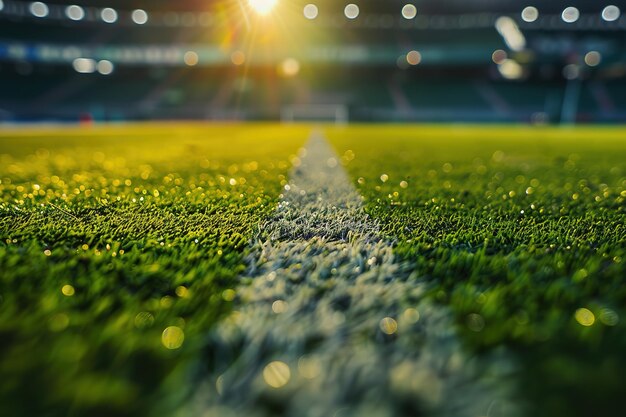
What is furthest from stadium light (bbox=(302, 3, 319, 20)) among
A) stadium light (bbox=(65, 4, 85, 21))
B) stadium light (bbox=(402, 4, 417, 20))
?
stadium light (bbox=(65, 4, 85, 21))

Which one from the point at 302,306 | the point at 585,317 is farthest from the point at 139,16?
the point at 585,317

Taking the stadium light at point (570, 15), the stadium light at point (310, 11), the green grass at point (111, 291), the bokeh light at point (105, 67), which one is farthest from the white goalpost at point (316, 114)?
the green grass at point (111, 291)

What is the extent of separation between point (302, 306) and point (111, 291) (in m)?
0.40

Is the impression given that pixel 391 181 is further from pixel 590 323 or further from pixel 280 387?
pixel 280 387


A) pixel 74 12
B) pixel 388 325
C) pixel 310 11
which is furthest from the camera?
pixel 310 11

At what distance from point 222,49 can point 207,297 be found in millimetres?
26587

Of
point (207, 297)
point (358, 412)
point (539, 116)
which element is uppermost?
point (539, 116)

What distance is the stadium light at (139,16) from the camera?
82.6 ft

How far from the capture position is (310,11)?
25.2m

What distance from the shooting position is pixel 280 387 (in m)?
0.52

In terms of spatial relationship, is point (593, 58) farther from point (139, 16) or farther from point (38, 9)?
point (38, 9)

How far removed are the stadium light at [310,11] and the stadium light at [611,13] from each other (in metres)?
17.2

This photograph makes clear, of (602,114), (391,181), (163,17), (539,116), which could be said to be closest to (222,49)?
(163,17)

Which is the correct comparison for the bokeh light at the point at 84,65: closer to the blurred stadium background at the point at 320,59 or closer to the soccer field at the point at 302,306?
the blurred stadium background at the point at 320,59
